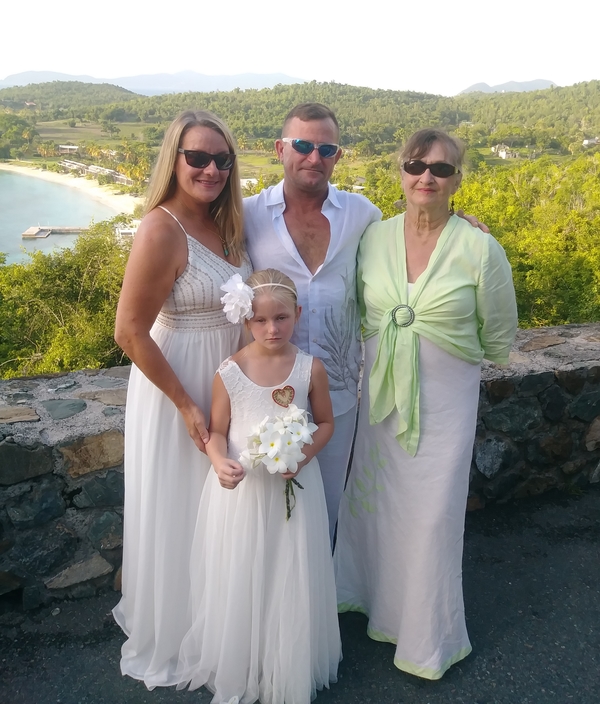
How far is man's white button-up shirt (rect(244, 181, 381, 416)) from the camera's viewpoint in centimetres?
225

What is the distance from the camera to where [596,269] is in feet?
30.1

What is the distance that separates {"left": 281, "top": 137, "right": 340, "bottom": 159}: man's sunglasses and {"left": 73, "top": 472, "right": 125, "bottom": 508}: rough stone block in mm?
1503

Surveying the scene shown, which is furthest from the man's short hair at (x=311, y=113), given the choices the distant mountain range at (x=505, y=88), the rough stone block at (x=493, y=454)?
the distant mountain range at (x=505, y=88)

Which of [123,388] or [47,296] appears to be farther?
[47,296]

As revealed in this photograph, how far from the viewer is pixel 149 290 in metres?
1.89

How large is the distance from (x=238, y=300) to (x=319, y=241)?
24.3 inches

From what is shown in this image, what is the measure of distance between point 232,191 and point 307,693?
1765 millimetres

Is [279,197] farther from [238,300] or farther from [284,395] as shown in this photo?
[284,395]

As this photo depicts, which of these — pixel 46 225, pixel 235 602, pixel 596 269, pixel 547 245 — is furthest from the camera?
pixel 46 225

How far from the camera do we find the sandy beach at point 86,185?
36.7 metres

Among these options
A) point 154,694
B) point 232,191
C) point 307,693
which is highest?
point 232,191

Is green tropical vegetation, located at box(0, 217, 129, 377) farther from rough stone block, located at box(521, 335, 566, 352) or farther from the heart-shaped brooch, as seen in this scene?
the heart-shaped brooch

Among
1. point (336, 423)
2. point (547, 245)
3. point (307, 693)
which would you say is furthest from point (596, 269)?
point (307, 693)

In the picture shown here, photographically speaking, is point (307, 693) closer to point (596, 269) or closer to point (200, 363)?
point (200, 363)
